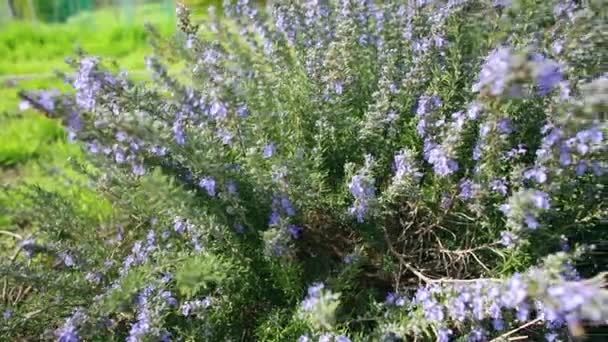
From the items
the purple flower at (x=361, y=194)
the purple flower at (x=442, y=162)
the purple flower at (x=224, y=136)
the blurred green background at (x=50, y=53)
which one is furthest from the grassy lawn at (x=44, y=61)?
the purple flower at (x=442, y=162)

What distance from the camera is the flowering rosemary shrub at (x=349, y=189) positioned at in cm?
159

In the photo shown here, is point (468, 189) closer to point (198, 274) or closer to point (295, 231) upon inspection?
point (295, 231)

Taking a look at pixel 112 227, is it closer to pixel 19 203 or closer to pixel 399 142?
pixel 19 203

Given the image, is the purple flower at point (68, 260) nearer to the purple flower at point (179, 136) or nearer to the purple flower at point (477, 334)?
the purple flower at point (179, 136)

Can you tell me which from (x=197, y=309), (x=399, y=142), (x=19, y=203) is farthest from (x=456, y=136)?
(x=19, y=203)

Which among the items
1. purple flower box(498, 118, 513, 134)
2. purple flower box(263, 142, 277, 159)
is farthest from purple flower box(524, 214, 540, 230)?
purple flower box(263, 142, 277, 159)

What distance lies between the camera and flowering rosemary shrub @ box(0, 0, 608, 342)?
1.59 metres

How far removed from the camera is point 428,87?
2.03 metres

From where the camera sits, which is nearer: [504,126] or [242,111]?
[504,126]

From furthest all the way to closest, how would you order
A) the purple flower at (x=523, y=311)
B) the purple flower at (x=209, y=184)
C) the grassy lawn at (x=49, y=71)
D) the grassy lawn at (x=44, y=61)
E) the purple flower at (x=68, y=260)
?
the grassy lawn at (x=44, y=61) < the grassy lawn at (x=49, y=71) < the purple flower at (x=68, y=260) < the purple flower at (x=209, y=184) < the purple flower at (x=523, y=311)

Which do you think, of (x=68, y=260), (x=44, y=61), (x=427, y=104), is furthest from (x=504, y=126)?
(x=44, y=61)

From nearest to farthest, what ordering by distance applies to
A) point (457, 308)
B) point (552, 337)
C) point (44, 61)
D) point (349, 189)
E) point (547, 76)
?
point (547, 76) → point (457, 308) → point (552, 337) → point (349, 189) → point (44, 61)

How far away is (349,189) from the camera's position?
1.88 m

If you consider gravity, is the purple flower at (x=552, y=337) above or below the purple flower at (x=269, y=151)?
below
